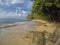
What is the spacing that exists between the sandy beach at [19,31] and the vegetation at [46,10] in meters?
0.08

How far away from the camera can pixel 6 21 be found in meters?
1.78

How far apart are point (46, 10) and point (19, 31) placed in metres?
0.41

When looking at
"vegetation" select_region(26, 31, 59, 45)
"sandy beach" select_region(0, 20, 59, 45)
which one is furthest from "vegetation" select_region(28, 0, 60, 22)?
"vegetation" select_region(26, 31, 59, 45)

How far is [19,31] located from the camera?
5.48 feet

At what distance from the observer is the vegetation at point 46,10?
178 centimetres

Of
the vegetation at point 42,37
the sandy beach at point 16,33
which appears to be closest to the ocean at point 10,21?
the sandy beach at point 16,33

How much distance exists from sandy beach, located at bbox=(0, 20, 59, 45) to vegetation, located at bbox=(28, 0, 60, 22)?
0.28 feet

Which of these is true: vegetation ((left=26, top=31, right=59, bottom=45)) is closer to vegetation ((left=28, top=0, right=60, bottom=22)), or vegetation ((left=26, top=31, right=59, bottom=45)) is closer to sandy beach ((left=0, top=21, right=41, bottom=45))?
sandy beach ((left=0, top=21, right=41, bottom=45))

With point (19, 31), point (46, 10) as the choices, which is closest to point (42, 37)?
point (19, 31)

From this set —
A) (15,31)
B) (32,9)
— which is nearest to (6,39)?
(15,31)

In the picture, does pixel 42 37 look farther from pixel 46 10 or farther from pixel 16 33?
pixel 46 10

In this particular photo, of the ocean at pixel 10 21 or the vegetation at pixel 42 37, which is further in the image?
the ocean at pixel 10 21

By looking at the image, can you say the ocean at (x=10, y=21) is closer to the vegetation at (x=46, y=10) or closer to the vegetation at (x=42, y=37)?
the vegetation at (x=46, y=10)

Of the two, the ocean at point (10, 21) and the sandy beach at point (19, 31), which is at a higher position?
the ocean at point (10, 21)
